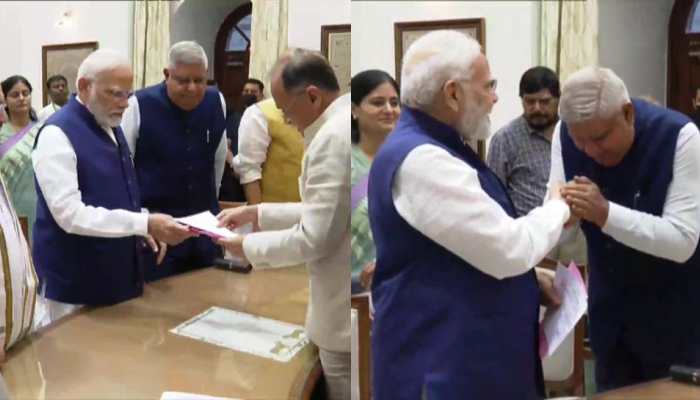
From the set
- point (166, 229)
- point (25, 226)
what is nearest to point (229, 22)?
point (166, 229)

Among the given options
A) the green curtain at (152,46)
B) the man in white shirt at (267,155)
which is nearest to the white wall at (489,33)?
the man in white shirt at (267,155)

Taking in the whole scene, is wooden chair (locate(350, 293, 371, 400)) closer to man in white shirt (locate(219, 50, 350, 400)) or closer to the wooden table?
man in white shirt (locate(219, 50, 350, 400))

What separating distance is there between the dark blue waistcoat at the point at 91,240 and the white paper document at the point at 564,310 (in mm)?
463

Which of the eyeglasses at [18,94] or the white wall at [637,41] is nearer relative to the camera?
the white wall at [637,41]

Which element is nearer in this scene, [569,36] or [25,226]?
[569,36]

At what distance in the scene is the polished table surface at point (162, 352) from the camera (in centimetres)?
78

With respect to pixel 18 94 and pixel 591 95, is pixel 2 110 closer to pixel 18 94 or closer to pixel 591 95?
pixel 18 94

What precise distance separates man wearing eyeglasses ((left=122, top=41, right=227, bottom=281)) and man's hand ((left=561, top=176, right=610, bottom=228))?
1.24ft

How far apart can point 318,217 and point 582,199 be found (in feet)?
0.91

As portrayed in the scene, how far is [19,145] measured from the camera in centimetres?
83

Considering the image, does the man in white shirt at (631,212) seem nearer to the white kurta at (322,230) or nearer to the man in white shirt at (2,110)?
the white kurta at (322,230)

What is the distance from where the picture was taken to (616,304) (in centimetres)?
77

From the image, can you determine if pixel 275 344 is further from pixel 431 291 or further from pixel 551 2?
pixel 551 2

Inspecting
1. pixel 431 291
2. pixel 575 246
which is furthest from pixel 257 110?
pixel 575 246
